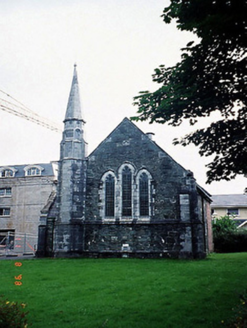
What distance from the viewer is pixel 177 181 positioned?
23.8 metres

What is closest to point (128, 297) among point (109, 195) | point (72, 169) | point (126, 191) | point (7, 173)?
point (126, 191)

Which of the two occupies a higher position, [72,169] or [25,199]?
[72,169]

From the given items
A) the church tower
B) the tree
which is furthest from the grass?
the church tower

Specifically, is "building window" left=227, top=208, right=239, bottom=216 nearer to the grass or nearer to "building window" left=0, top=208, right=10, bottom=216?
"building window" left=0, top=208, right=10, bottom=216

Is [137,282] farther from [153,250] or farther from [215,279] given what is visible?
[153,250]

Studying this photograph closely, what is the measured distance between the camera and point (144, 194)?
2434cm

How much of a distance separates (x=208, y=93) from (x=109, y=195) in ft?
51.5

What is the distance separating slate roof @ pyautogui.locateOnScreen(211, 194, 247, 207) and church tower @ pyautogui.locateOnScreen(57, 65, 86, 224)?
103ft

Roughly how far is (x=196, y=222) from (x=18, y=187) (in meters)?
32.2

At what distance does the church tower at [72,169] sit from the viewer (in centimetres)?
2466

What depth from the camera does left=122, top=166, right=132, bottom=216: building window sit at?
958 inches

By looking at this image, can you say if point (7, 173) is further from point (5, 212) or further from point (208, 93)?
point (208, 93)

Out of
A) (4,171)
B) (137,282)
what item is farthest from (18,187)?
(137,282)

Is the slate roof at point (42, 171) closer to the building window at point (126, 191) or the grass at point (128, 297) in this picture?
the building window at point (126, 191)
